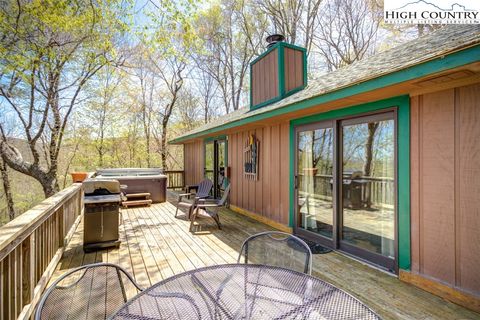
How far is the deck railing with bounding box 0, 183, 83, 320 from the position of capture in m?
1.76

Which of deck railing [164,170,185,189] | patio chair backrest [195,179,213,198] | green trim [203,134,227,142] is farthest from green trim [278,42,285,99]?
deck railing [164,170,185,189]

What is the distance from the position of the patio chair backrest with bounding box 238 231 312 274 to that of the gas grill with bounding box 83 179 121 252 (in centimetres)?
256

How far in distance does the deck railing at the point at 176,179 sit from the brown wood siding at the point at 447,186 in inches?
395

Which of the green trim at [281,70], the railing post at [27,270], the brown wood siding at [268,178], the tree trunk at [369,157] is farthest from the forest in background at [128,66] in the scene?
the railing post at [27,270]

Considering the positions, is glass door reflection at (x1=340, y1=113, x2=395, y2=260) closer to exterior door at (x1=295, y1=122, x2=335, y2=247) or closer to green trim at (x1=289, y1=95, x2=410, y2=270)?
green trim at (x1=289, y1=95, x2=410, y2=270)

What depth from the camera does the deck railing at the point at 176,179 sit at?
11.7 meters

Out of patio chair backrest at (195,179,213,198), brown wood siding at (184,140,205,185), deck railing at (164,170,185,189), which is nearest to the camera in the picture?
patio chair backrest at (195,179,213,198)

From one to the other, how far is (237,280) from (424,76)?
2170mm

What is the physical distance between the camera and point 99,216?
3838 millimetres

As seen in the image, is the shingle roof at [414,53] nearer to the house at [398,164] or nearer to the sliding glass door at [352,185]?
the house at [398,164]

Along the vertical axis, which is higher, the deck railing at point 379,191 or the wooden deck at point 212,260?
the deck railing at point 379,191

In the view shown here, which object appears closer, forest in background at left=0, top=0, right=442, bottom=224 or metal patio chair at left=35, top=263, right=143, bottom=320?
metal patio chair at left=35, top=263, right=143, bottom=320

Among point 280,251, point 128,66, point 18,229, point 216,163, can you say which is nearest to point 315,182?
point 280,251

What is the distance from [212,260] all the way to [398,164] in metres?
2.55
